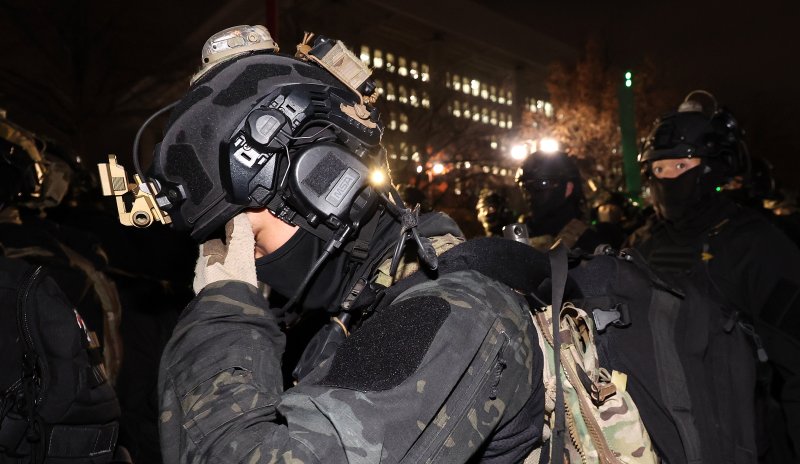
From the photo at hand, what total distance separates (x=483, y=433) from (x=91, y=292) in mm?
3748

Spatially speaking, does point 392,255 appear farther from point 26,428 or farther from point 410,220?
point 26,428

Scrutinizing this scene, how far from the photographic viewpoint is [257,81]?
5.69 ft

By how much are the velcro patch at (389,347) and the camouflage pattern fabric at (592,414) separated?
502 mm

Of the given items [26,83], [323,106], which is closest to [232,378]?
[323,106]

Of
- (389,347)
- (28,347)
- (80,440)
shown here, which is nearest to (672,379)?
(389,347)

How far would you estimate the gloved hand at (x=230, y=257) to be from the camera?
158cm

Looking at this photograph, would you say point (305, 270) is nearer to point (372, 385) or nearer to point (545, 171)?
point (372, 385)

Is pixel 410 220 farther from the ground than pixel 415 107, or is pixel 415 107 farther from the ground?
pixel 415 107

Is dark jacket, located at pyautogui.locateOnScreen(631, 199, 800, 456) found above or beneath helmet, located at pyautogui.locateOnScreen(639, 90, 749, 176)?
beneath

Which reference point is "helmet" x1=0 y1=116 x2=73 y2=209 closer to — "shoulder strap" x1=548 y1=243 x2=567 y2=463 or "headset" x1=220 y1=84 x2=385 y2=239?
"headset" x1=220 y1=84 x2=385 y2=239

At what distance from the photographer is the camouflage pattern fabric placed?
1697mm

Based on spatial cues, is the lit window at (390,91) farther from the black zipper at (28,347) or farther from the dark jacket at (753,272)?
the black zipper at (28,347)

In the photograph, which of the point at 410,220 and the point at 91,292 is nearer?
the point at 410,220

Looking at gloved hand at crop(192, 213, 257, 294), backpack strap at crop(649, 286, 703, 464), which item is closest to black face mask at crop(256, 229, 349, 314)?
gloved hand at crop(192, 213, 257, 294)
